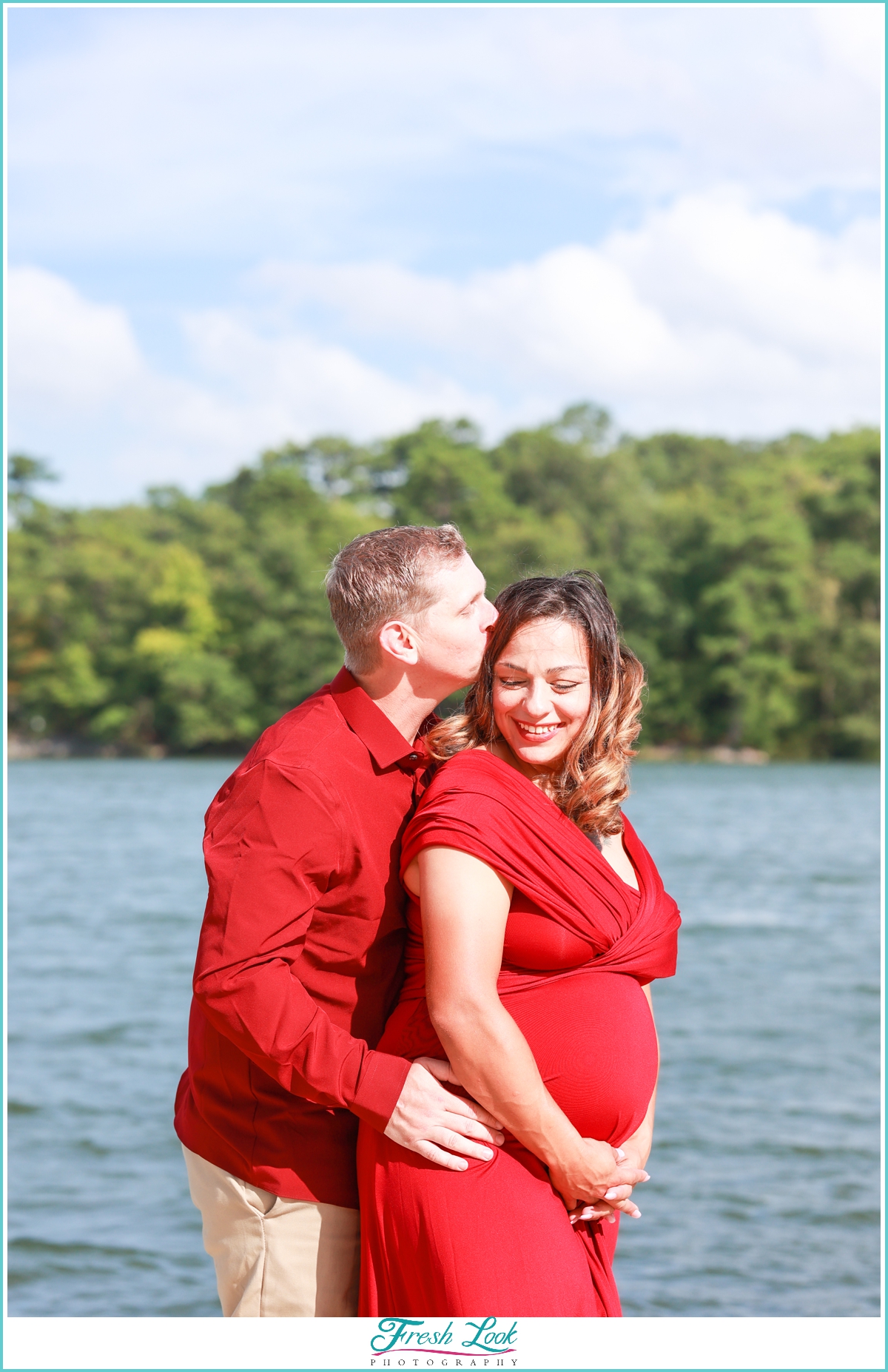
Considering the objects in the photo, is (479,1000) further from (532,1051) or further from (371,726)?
(371,726)

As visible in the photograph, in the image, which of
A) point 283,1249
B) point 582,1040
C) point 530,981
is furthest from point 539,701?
point 283,1249

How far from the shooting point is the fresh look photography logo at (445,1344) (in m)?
2.48

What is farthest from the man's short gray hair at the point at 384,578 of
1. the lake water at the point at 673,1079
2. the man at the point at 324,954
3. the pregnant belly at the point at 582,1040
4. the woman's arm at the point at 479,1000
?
the lake water at the point at 673,1079

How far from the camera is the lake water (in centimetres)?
1034

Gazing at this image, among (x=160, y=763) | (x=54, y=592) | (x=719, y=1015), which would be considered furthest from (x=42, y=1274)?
(x=54, y=592)

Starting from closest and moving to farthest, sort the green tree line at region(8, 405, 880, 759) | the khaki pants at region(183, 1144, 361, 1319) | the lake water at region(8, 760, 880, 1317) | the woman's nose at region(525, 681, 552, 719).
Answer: the woman's nose at region(525, 681, 552, 719) → the khaki pants at region(183, 1144, 361, 1319) → the lake water at region(8, 760, 880, 1317) → the green tree line at region(8, 405, 880, 759)

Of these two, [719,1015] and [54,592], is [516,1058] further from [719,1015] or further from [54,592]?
[54,592]

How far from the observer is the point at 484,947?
234 centimetres

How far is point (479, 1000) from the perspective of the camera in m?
2.32

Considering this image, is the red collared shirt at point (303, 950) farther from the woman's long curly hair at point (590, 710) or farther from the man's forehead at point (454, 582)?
the man's forehead at point (454, 582)

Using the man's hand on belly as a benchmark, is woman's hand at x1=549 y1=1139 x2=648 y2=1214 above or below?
below

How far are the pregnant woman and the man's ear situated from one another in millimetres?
142

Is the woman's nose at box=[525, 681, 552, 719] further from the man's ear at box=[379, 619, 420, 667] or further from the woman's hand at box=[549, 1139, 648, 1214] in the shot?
the woman's hand at box=[549, 1139, 648, 1214]

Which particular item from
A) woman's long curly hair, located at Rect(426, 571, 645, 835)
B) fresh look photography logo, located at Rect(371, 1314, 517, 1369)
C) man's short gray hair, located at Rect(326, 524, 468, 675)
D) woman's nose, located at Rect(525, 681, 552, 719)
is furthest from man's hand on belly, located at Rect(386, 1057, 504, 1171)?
man's short gray hair, located at Rect(326, 524, 468, 675)
